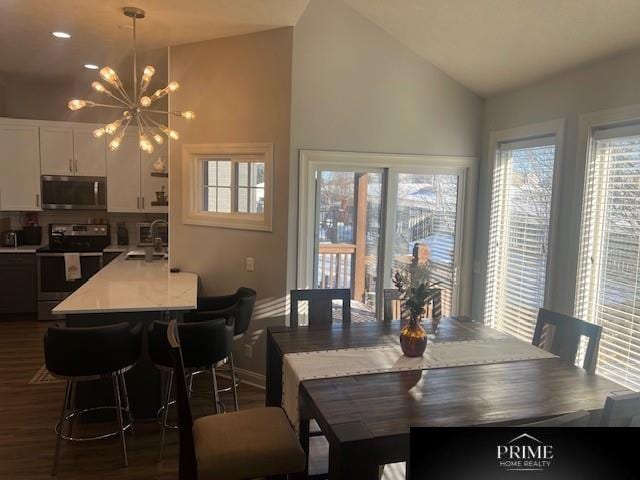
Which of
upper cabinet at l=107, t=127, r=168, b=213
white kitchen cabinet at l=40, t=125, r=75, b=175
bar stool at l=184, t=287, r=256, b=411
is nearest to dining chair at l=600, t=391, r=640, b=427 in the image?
bar stool at l=184, t=287, r=256, b=411

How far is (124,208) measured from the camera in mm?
6332

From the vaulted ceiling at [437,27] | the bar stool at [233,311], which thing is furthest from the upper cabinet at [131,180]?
the bar stool at [233,311]

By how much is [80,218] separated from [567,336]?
19.7 ft

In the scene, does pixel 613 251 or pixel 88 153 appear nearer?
pixel 613 251

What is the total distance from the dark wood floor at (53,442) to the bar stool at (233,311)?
52 centimetres

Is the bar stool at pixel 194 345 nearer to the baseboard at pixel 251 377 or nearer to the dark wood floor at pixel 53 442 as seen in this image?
the dark wood floor at pixel 53 442

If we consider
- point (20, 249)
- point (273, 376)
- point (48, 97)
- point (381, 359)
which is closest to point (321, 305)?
point (273, 376)

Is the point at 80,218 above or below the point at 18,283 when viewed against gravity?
above

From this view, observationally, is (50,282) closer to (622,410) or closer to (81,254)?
(81,254)

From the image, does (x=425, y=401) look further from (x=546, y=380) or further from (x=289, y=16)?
(x=289, y=16)

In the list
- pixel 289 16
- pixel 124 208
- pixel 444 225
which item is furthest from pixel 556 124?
pixel 124 208

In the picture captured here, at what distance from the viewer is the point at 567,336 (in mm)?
2789

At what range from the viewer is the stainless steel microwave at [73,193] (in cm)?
607

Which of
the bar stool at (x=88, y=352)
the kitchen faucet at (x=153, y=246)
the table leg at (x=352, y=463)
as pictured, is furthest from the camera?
the kitchen faucet at (x=153, y=246)
